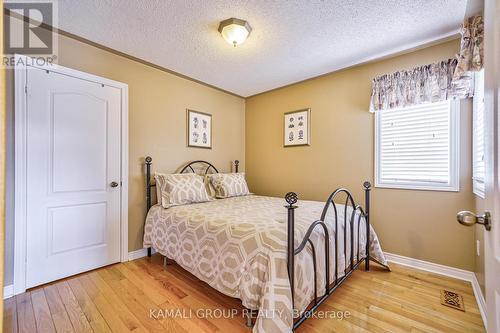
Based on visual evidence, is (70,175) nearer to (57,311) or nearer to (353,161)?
(57,311)

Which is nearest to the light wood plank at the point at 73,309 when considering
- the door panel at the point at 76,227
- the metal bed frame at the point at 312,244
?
the door panel at the point at 76,227

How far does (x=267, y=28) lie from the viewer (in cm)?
211

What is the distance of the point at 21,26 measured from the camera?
201 centimetres

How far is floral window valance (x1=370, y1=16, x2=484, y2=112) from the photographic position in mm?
1671

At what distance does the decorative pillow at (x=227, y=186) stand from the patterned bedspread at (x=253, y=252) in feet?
2.47

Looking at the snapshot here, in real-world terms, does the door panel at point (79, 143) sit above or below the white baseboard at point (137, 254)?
above

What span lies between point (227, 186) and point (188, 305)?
5.34 ft

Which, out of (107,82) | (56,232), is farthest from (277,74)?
(56,232)

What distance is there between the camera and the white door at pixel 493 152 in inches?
26.5

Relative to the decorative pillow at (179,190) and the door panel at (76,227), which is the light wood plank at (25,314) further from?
the decorative pillow at (179,190)

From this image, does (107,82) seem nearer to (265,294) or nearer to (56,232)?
(56,232)

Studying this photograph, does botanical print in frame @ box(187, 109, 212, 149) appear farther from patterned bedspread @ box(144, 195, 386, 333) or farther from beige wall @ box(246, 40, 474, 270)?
patterned bedspread @ box(144, 195, 386, 333)

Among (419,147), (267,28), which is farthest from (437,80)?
(267,28)

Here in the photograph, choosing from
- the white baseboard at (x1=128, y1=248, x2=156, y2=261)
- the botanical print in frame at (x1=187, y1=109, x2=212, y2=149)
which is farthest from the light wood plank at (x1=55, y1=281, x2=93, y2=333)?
the botanical print in frame at (x1=187, y1=109, x2=212, y2=149)
